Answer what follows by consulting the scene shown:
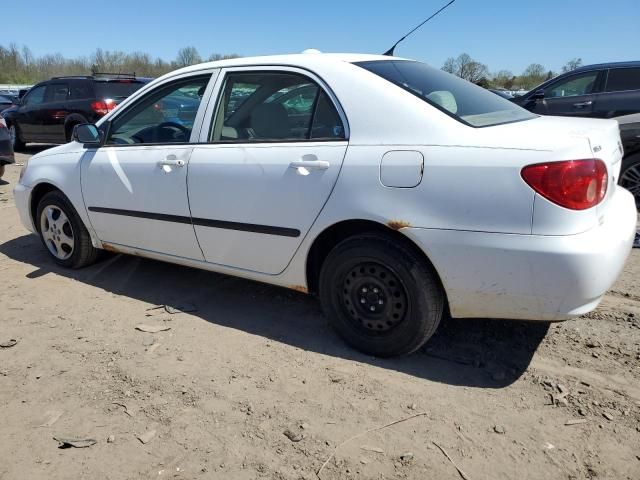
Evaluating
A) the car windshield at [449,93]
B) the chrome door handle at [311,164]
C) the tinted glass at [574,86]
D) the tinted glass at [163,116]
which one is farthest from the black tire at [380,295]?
the tinted glass at [574,86]

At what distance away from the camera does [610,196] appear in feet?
8.87

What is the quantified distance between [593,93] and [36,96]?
11.2m

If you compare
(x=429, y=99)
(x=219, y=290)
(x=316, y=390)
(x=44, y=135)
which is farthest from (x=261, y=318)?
(x=44, y=135)

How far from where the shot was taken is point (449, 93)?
10.2ft

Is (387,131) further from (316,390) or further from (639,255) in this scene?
(639,255)

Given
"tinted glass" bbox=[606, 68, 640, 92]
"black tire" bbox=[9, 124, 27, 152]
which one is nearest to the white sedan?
"tinted glass" bbox=[606, 68, 640, 92]

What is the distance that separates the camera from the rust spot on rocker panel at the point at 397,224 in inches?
106

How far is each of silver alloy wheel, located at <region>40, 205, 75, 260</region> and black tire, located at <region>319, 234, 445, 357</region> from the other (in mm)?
2599

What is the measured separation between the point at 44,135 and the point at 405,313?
37.1 feet

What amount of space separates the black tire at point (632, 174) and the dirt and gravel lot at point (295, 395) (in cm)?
236

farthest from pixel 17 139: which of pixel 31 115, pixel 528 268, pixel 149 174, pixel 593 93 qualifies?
pixel 528 268

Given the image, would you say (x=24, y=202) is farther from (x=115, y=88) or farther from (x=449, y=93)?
(x=115, y=88)

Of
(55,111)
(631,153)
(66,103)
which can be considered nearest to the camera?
(631,153)

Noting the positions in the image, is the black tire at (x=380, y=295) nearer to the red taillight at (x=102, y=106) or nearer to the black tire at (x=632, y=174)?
the black tire at (x=632, y=174)
